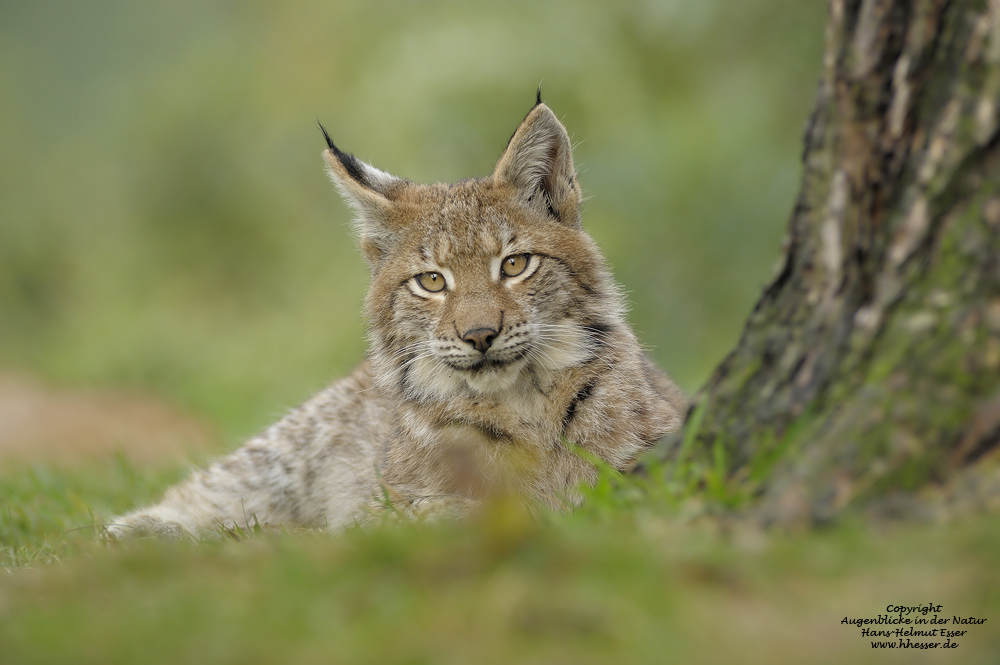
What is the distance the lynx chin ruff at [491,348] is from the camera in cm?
397

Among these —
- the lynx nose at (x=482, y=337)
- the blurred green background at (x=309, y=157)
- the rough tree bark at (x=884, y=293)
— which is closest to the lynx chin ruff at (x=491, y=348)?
the lynx nose at (x=482, y=337)

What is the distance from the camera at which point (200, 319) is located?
15.0 m

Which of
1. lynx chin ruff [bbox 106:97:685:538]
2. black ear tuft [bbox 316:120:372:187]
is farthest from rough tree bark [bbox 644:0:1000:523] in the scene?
black ear tuft [bbox 316:120:372:187]

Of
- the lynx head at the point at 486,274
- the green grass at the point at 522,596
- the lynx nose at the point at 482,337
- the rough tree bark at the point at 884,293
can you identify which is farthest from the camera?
the lynx head at the point at 486,274

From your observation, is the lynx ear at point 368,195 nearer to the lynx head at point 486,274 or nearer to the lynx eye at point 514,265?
the lynx head at point 486,274

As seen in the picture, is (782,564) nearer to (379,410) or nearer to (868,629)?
(868,629)

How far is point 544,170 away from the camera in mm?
4582

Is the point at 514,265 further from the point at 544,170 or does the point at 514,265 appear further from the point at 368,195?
the point at 368,195

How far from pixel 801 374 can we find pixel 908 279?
0.43 meters

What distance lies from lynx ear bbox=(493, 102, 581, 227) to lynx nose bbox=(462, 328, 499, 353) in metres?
0.95

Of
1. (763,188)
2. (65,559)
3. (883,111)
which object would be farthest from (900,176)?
(763,188)

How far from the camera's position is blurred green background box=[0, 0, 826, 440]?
10867 millimetres

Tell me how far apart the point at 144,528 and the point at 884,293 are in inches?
145

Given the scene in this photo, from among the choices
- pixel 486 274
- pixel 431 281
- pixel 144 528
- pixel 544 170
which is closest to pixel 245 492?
pixel 144 528
